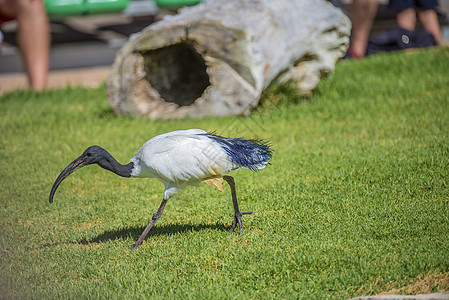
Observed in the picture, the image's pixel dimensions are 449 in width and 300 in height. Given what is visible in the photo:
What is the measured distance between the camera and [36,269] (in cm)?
A: 385

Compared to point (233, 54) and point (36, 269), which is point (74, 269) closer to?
point (36, 269)

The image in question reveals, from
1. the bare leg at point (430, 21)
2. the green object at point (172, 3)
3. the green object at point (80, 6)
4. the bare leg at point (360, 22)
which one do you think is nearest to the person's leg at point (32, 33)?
the green object at point (80, 6)

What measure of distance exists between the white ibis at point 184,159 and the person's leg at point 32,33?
5615 mm

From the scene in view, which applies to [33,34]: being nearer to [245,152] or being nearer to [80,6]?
[80,6]

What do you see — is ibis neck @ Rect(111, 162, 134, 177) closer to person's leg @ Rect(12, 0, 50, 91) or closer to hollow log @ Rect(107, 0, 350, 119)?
hollow log @ Rect(107, 0, 350, 119)

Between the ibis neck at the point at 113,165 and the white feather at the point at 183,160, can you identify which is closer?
the white feather at the point at 183,160

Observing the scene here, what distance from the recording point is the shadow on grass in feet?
14.1

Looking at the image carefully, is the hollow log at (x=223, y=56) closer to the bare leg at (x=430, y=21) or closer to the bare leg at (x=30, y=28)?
the bare leg at (x=30, y=28)

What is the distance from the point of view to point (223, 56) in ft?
22.0

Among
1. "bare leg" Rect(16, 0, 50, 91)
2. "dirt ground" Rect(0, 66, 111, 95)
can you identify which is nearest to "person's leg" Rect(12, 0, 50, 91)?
"bare leg" Rect(16, 0, 50, 91)

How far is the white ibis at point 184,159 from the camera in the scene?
150 inches

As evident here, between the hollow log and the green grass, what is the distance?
0.25 meters

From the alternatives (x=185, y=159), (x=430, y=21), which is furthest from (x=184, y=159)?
(x=430, y=21)

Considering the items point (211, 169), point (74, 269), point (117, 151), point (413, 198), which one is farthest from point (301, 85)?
point (74, 269)
